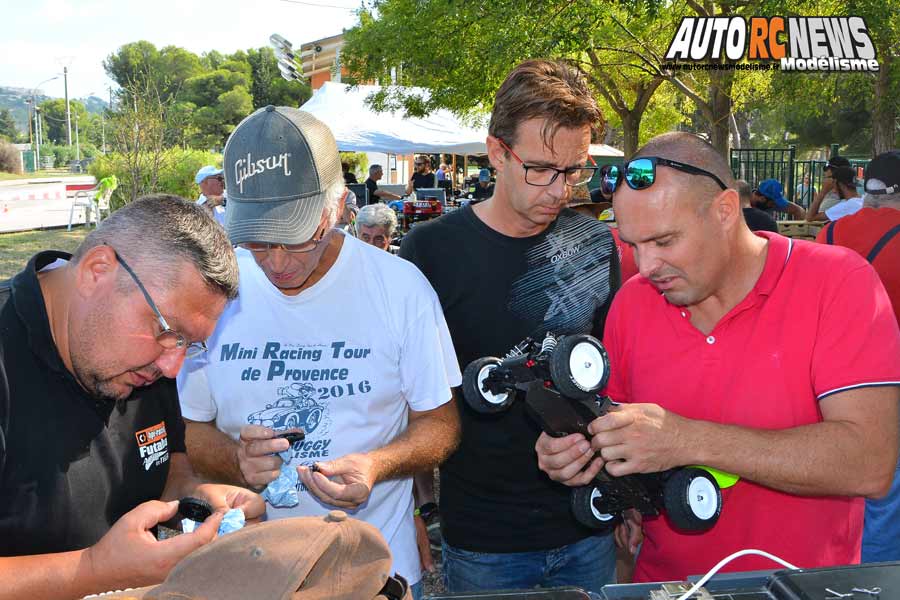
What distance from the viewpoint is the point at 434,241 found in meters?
2.92

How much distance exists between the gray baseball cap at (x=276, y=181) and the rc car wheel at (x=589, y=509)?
41.3 inches

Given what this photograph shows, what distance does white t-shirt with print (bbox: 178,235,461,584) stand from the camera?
7.89 ft

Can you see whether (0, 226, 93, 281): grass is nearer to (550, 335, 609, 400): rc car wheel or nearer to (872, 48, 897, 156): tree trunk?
(872, 48, 897, 156): tree trunk

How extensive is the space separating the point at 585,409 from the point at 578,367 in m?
0.19

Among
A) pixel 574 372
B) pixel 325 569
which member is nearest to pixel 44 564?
pixel 325 569

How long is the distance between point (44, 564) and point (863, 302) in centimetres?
209

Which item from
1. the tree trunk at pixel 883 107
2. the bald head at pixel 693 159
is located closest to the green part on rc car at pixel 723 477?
the bald head at pixel 693 159

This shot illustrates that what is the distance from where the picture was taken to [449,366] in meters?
2.58

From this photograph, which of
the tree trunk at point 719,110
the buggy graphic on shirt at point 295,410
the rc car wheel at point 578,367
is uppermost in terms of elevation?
the tree trunk at point 719,110

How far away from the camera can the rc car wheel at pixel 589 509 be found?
2.21 m

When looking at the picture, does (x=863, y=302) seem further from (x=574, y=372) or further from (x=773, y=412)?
(x=574, y=372)

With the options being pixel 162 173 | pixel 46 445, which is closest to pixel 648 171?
pixel 46 445

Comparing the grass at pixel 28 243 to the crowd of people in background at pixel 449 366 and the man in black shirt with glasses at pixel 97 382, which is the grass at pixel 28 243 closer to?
the crowd of people in background at pixel 449 366

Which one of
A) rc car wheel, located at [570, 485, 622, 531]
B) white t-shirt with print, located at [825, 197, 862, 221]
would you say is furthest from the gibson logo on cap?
white t-shirt with print, located at [825, 197, 862, 221]
